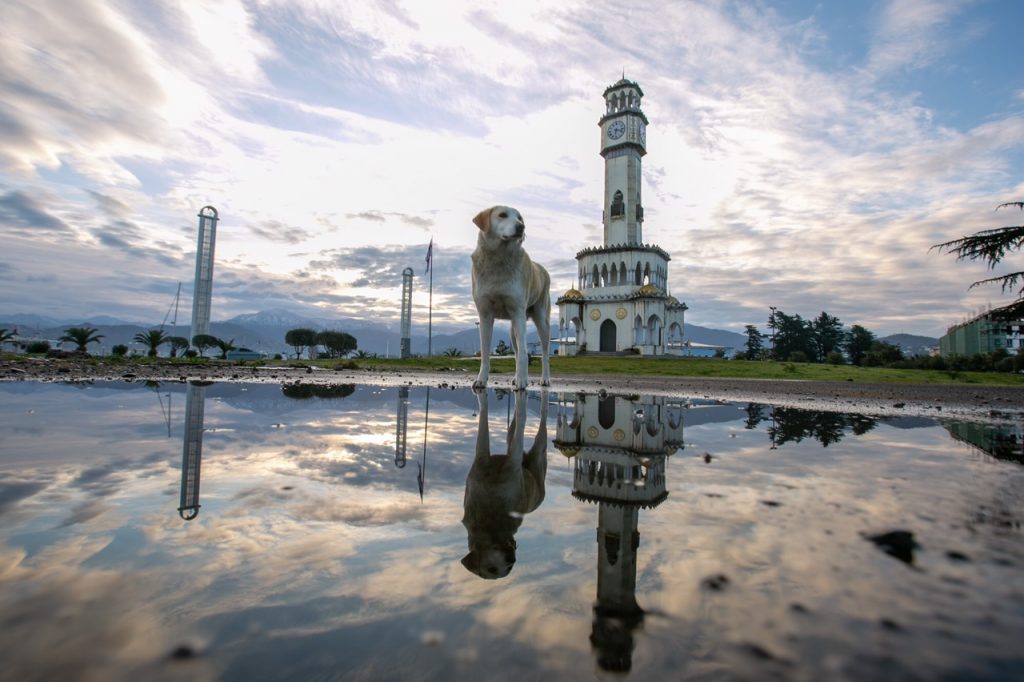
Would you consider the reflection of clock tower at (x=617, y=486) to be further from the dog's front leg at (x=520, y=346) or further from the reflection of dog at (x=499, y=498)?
the dog's front leg at (x=520, y=346)

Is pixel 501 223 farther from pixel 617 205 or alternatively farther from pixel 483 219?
pixel 617 205

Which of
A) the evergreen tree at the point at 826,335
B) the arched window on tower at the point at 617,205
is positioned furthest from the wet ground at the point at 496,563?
the evergreen tree at the point at 826,335

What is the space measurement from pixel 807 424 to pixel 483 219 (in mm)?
5160

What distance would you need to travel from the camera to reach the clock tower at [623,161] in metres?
49.7

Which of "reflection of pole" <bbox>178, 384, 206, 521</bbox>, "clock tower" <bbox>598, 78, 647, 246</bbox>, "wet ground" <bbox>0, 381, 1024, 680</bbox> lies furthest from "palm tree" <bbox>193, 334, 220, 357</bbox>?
"wet ground" <bbox>0, 381, 1024, 680</bbox>

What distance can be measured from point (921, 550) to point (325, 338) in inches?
2248

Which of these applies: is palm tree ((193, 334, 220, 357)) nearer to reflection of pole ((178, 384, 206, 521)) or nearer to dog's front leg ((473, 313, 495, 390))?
dog's front leg ((473, 313, 495, 390))

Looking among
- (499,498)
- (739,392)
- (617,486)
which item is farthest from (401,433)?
(739,392)

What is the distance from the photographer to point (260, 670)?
91 centimetres

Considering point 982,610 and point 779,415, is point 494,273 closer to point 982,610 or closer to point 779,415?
point 779,415

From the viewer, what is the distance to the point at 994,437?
460cm

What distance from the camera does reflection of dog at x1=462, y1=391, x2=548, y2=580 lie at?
58.9 inches

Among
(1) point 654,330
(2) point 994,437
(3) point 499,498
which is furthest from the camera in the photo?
(1) point 654,330

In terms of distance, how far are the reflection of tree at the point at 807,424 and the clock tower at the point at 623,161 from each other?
147ft
